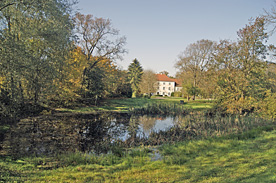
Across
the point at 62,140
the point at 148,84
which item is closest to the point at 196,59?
the point at 148,84

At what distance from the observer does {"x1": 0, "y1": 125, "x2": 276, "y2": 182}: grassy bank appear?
19.0ft

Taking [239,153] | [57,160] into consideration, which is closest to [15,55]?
[57,160]

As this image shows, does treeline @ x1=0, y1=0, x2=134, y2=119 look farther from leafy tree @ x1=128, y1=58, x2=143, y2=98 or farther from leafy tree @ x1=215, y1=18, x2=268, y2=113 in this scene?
leafy tree @ x1=128, y1=58, x2=143, y2=98

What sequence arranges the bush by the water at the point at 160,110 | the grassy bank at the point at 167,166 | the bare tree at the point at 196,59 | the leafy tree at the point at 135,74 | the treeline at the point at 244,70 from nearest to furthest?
the grassy bank at the point at 167,166 < the treeline at the point at 244,70 < the bush by the water at the point at 160,110 < the bare tree at the point at 196,59 < the leafy tree at the point at 135,74

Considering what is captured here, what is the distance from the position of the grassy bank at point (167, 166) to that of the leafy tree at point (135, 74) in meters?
49.9

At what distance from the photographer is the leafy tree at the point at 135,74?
60688 millimetres

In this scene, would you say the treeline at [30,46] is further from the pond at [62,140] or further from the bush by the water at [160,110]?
the bush by the water at [160,110]

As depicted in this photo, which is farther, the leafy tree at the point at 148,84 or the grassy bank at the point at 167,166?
the leafy tree at the point at 148,84

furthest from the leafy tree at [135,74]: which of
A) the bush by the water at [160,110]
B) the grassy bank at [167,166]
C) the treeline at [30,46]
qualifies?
the grassy bank at [167,166]

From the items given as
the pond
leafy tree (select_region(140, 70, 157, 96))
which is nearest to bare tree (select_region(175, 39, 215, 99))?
leafy tree (select_region(140, 70, 157, 96))

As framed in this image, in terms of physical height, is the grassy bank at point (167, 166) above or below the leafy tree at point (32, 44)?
below

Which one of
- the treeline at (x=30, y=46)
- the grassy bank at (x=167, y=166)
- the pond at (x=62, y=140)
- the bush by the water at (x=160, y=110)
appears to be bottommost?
the pond at (x=62, y=140)

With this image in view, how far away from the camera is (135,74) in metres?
62.5

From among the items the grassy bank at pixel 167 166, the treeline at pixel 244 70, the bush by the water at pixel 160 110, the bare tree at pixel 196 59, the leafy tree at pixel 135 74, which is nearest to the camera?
the grassy bank at pixel 167 166
